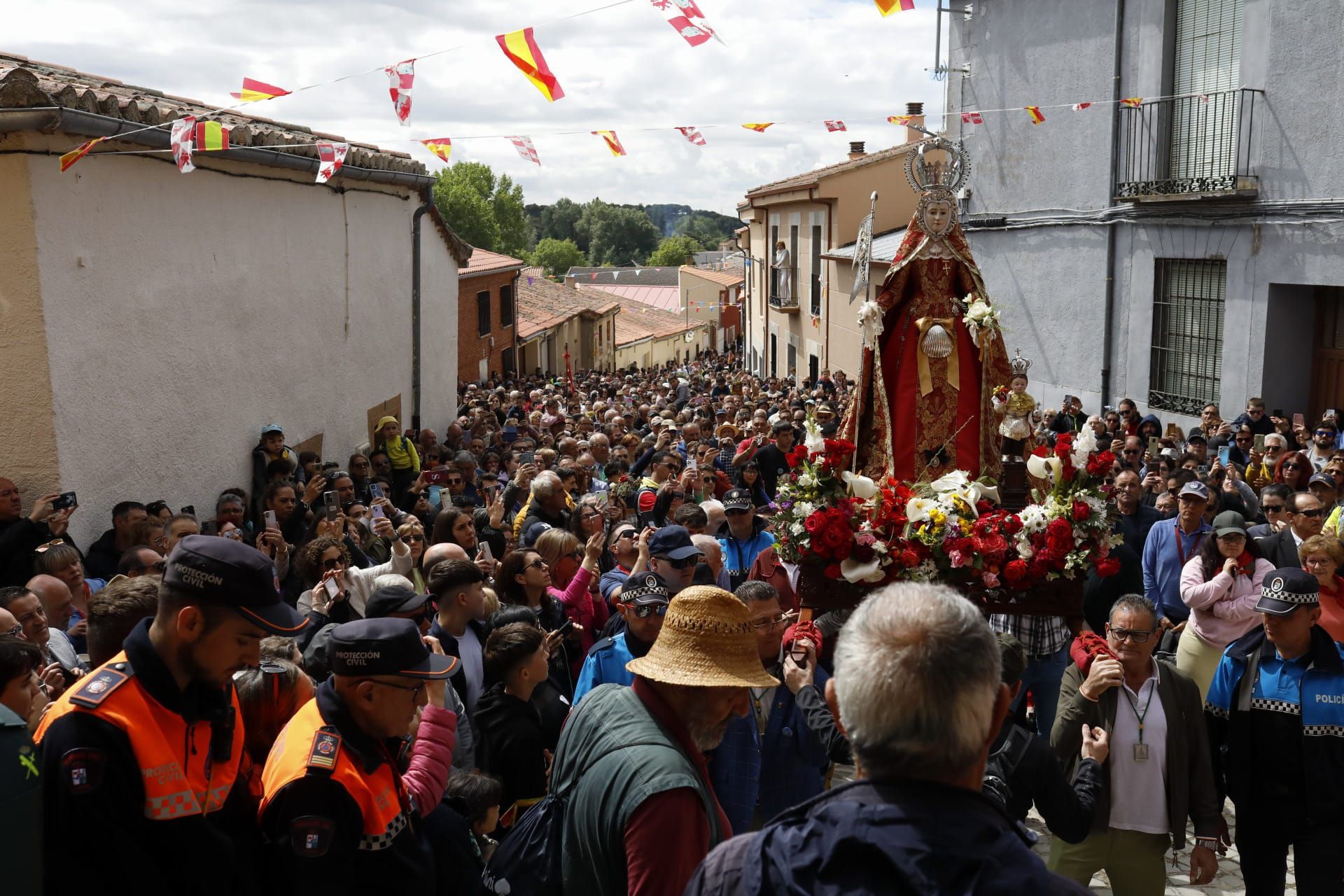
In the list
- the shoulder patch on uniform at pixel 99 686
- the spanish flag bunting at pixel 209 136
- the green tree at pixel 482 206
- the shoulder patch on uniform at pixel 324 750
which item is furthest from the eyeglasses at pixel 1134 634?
the green tree at pixel 482 206

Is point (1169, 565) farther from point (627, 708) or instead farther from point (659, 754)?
point (659, 754)

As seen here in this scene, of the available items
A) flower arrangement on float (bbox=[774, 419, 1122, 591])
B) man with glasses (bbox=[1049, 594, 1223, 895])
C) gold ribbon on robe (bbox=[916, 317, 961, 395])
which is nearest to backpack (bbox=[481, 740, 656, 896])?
man with glasses (bbox=[1049, 594, 1223, 895])

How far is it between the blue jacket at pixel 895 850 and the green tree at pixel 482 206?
60850mm

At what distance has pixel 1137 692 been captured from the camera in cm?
450

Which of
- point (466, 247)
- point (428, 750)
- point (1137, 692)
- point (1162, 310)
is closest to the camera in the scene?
point (428, 750)

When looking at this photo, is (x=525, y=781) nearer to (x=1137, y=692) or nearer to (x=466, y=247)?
(x=1137, y=692)

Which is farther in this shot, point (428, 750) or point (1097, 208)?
point (1097, 208)

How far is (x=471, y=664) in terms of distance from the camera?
475 centimetres

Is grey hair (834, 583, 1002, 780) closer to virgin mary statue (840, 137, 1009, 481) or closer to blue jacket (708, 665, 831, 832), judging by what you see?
blue jacket (708, 665, 831, 832)

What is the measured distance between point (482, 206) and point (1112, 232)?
5293 centimetres

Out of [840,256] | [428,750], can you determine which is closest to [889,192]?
[840,256]

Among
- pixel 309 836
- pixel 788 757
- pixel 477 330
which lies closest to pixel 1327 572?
pixel 788 757

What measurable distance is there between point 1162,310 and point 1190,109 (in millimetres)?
2434

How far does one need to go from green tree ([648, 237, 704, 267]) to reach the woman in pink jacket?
93.8m
